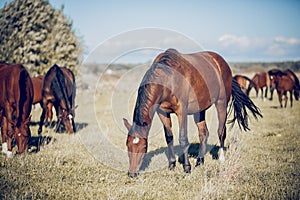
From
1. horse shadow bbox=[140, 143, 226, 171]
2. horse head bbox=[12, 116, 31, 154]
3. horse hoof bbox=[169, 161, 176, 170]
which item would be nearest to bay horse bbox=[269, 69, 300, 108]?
horse shadow bbox=[140, 143, 226, 171]

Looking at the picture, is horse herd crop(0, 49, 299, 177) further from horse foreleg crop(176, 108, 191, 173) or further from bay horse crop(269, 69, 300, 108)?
bay horse crop(269, 69, 300, 108)

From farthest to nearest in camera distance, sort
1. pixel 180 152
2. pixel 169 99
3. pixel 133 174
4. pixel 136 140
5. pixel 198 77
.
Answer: pixel 180 152 → pixel 198 77 → pixel 169 99 → pixel 133 174 → pixel 136 140

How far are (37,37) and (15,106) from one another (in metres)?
11.6

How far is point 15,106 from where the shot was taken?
267 inches

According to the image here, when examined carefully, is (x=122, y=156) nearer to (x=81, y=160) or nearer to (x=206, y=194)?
(x=81, y=160)

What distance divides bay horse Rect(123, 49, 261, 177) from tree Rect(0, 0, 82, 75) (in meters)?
13.0

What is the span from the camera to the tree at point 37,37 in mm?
15734

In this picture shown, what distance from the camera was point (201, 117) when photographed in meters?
6.57

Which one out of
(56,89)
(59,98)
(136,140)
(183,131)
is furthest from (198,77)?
(56,89)

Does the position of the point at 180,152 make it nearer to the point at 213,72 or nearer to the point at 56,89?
the point at 213,72

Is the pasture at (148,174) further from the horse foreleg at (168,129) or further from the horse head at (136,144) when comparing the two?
the horse head at (136,144)

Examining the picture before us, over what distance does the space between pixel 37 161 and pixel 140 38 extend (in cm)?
340

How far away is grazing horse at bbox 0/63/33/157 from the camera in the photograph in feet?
20.7

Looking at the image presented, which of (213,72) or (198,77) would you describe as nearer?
(198,77)
